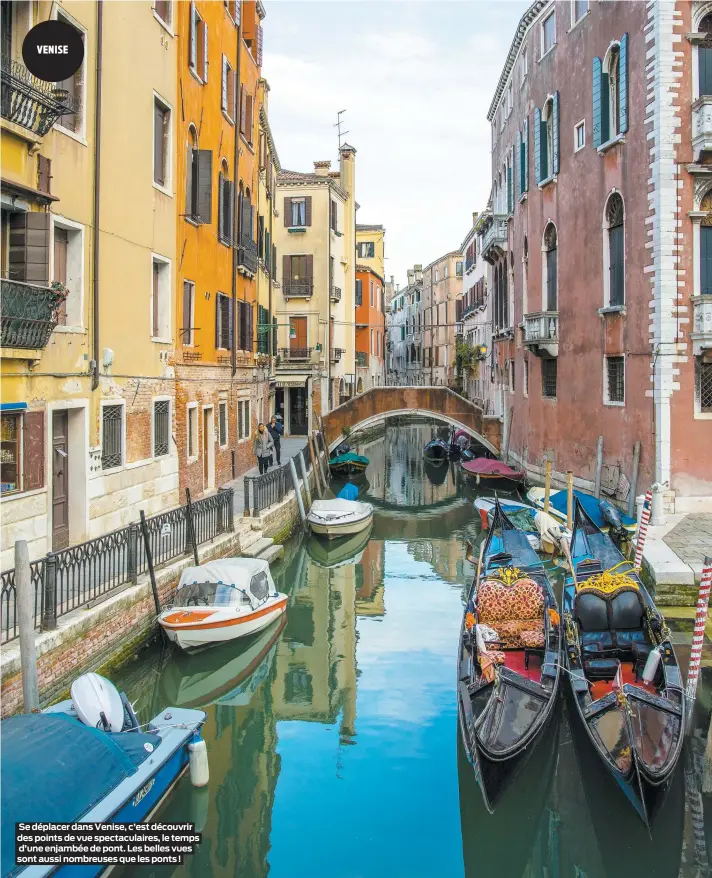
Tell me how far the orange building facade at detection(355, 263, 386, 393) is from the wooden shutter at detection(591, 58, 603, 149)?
2531 cm

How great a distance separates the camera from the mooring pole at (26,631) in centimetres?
696

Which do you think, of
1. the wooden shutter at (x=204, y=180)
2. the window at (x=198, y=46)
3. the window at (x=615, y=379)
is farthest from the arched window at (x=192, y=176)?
the window at (x=615, y=379)

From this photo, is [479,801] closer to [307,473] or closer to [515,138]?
[307,473]

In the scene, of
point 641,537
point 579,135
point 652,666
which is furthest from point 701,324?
point 652,666

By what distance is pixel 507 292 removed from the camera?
26828 millimetres

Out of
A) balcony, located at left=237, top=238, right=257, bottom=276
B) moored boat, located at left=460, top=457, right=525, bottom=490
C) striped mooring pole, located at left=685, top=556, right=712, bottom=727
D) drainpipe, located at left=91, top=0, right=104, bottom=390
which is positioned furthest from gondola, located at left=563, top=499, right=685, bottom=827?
moored boat, located at left=460, top=457, right=525, bottom=490

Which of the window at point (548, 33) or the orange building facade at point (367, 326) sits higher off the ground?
the window at point (548, 33)

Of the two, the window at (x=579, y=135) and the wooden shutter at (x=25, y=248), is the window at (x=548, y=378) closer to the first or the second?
the window at (x=579, y=135)

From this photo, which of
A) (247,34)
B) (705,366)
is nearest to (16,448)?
(705,366)

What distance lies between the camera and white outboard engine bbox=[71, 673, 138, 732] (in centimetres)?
642

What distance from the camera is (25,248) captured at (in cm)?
902

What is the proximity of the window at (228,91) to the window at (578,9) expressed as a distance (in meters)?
7.53

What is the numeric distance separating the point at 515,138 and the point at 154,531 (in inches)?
707

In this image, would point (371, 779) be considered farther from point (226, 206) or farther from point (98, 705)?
point (226, 206)
